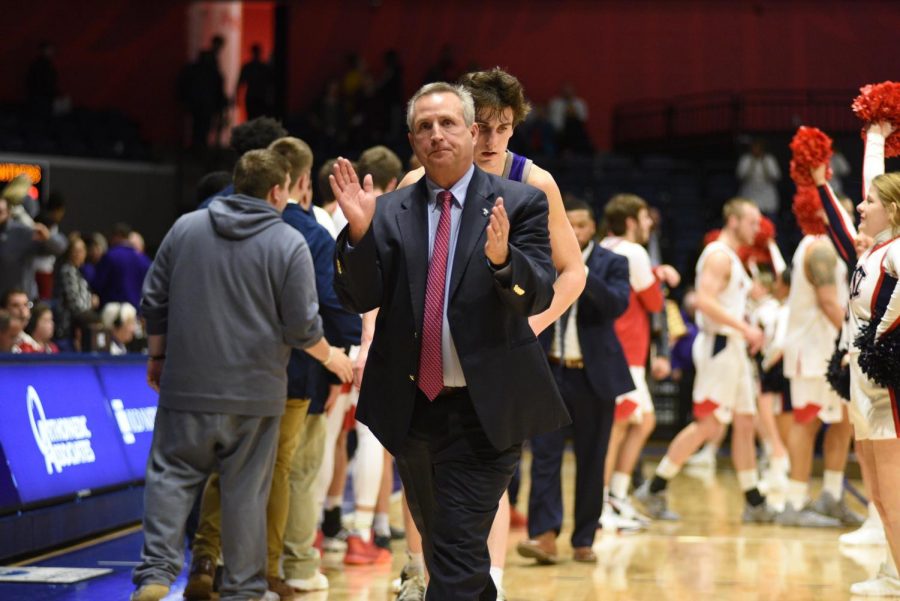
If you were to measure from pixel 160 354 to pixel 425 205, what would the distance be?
159 cm

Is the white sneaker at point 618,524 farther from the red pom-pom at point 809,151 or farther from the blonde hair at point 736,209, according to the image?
the red pom-pom at point 809,151

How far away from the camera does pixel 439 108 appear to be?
135 inches

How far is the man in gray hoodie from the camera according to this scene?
4.53 m

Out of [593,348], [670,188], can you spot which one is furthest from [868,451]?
[670,188]

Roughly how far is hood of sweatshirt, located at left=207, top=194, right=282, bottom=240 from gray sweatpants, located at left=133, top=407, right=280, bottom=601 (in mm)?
640

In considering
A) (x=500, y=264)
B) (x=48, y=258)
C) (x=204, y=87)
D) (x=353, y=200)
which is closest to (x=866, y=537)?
(x=500, y=264)

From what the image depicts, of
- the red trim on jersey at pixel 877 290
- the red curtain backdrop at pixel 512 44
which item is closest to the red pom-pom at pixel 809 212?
the red trim on jersey at pixel 877 290

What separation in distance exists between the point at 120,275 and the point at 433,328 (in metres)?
7.72

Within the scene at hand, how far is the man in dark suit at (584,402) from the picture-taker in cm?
625

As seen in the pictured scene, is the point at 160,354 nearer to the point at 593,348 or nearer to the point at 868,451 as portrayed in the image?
the point at 593,348

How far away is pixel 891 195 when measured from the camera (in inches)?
203

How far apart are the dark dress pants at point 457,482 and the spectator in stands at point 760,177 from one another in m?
12.9

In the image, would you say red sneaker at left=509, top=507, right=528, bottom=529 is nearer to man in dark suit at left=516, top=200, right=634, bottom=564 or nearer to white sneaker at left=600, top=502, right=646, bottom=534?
white sneaker at left=600, top=502, right=646, bottom=534

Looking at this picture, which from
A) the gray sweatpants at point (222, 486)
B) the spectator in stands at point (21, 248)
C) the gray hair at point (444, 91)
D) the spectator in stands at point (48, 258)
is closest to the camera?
the gray hair at point (444, 91)
